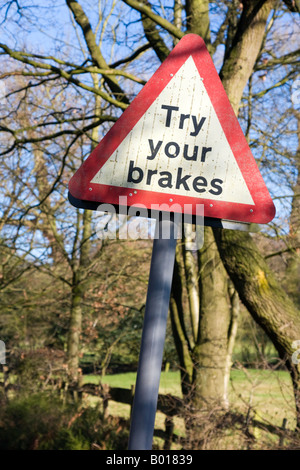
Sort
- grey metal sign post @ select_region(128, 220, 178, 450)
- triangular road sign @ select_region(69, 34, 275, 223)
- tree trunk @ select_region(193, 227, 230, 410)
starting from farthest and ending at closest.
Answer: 1. tree trunk @ select_region(193, 227, 230, 410)
2. triangular road sign @ select_region(69, 34, 275, 223)
3. grey metal sign post @ select_region(128, 220, 178, 450)

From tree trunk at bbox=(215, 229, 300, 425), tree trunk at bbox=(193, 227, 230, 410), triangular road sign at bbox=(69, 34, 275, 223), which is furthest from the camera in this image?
tree trunk at bbox=(193, 227, 230, 410)

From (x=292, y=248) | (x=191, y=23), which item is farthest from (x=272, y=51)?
(x=292, y=248)

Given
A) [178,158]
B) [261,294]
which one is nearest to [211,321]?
[261,294]

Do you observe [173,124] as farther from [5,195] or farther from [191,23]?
[5,195]

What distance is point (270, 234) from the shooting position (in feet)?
30.1

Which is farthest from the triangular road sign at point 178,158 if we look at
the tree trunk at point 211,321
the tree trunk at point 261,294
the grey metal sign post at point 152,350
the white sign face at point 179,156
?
the tree trunk at point 211,321

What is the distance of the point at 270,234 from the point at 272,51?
316 centimetres

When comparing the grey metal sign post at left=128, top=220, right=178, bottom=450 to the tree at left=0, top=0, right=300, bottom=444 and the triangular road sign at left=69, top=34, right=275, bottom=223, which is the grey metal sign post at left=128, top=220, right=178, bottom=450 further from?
the tree at left=0, top=0, right=300, bottom=444

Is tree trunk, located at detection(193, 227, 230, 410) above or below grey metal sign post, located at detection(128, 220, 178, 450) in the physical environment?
above

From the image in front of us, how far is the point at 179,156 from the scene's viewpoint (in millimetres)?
1990

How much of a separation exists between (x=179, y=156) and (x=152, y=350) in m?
0.71

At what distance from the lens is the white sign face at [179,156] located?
1979 millimetres

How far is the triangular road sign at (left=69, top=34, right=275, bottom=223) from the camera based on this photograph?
6.48ft

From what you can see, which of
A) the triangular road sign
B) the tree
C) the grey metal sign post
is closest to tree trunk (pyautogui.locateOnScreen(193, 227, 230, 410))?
the tree
